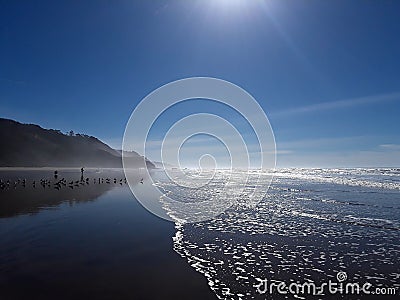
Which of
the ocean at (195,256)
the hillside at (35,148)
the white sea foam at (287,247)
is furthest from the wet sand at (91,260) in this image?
the hillside at (35,148)

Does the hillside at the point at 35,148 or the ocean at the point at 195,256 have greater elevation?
the hillside at the point at 35,148

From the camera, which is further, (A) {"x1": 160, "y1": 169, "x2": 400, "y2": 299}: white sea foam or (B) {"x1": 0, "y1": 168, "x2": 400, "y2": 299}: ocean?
(A) {"x1": 160, "y1": 169, "x2": 400, "y2": 299}: white sea foam

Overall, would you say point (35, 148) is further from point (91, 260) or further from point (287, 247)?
point (287, 247)

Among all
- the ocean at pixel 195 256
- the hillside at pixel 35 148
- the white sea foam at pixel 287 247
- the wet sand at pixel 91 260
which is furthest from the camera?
the hillside at pixel 35 148

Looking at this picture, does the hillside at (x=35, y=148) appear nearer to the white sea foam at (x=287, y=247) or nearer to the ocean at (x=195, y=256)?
the ocean at (x=195, y=256)

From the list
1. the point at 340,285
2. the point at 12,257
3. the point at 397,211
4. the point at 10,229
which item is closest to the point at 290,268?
the point at 340,285

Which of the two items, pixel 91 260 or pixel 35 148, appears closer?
pixel 91 260

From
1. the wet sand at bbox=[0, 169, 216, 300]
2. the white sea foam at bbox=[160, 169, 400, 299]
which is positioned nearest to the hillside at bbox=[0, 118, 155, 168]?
the wet sand at bbox=[0, 169, 216, 300]

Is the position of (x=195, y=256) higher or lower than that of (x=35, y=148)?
lower

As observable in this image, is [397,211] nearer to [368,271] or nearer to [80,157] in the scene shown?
[368,271]

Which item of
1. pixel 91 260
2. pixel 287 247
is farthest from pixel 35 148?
pixel 287 247

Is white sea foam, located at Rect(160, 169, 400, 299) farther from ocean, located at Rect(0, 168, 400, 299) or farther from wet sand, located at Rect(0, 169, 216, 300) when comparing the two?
wet sand, located at Rect(0, 169, 216, 300)

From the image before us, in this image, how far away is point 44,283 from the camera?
8922 millimetres

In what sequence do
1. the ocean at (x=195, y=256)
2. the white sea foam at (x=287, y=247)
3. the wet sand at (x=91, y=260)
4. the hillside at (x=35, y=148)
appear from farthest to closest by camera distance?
the hillside at (x=35, y=148), the white sea foam at (x=287, y=247), the ocean at (x=195, y=256), the wet sand at (x=91, y=260)
